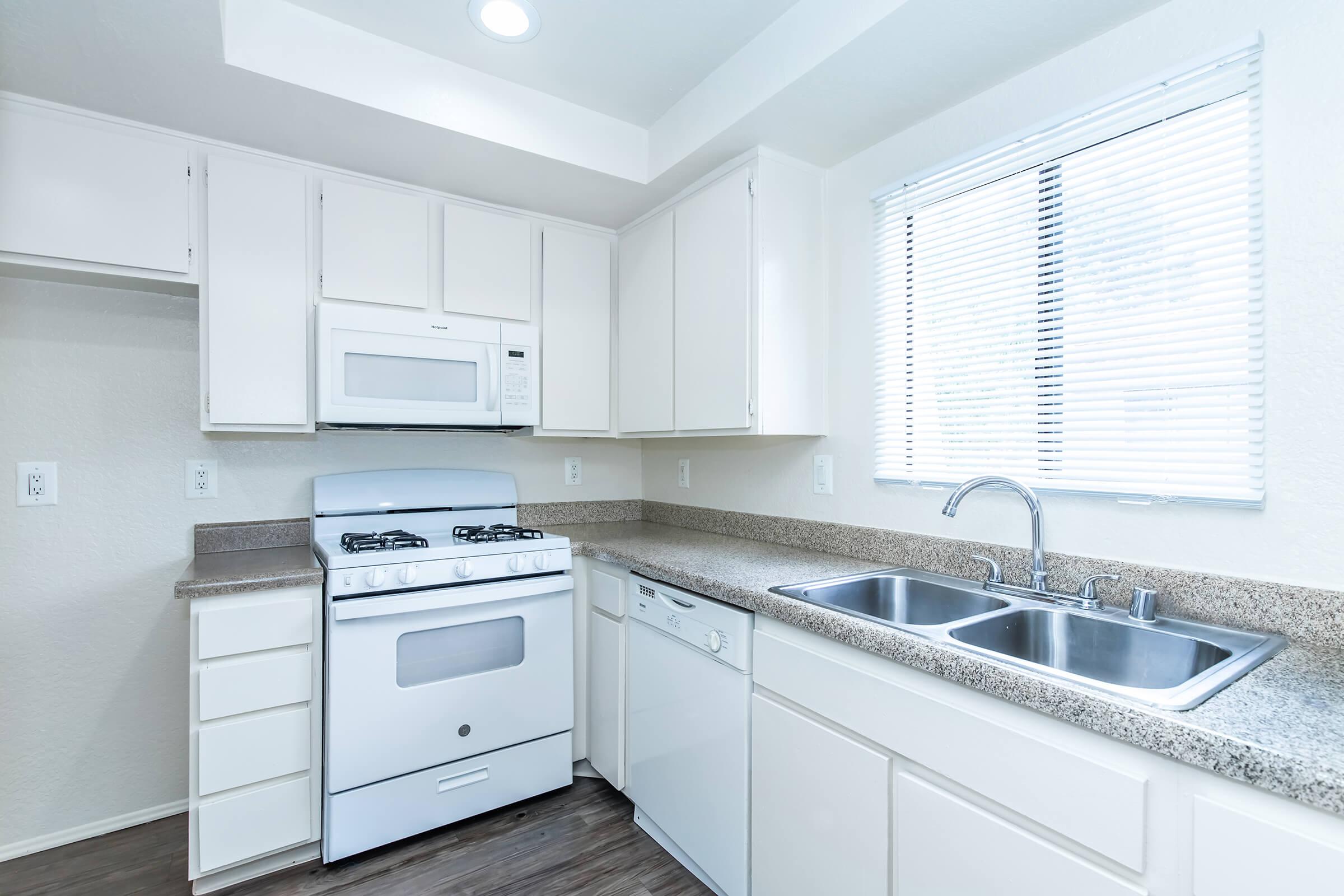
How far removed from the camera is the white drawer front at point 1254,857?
703mm

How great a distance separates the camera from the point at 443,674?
195 cm

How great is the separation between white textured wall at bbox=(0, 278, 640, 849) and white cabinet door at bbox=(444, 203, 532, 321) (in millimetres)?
869

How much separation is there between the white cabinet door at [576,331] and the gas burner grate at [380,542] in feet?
2.27

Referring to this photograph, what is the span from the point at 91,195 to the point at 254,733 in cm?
158

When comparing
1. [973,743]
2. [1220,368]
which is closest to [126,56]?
[973,743]

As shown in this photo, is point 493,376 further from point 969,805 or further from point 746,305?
point 969,805

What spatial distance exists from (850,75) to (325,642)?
2.14m

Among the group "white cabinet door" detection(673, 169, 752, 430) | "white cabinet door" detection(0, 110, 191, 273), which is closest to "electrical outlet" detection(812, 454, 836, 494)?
"white cabinet door" detection(673, 169, 752, 430)

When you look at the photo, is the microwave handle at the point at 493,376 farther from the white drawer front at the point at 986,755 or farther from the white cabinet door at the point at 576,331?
the white drawer front at the point at 986,755

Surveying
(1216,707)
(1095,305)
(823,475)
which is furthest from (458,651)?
(1095,305)

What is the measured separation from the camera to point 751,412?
197cm

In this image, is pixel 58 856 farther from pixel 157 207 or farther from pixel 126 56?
pixel 126 56

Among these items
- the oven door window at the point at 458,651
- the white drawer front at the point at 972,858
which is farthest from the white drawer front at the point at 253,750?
the white drawer front at the point at 972,858

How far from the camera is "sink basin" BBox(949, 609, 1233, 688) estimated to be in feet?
3.84
